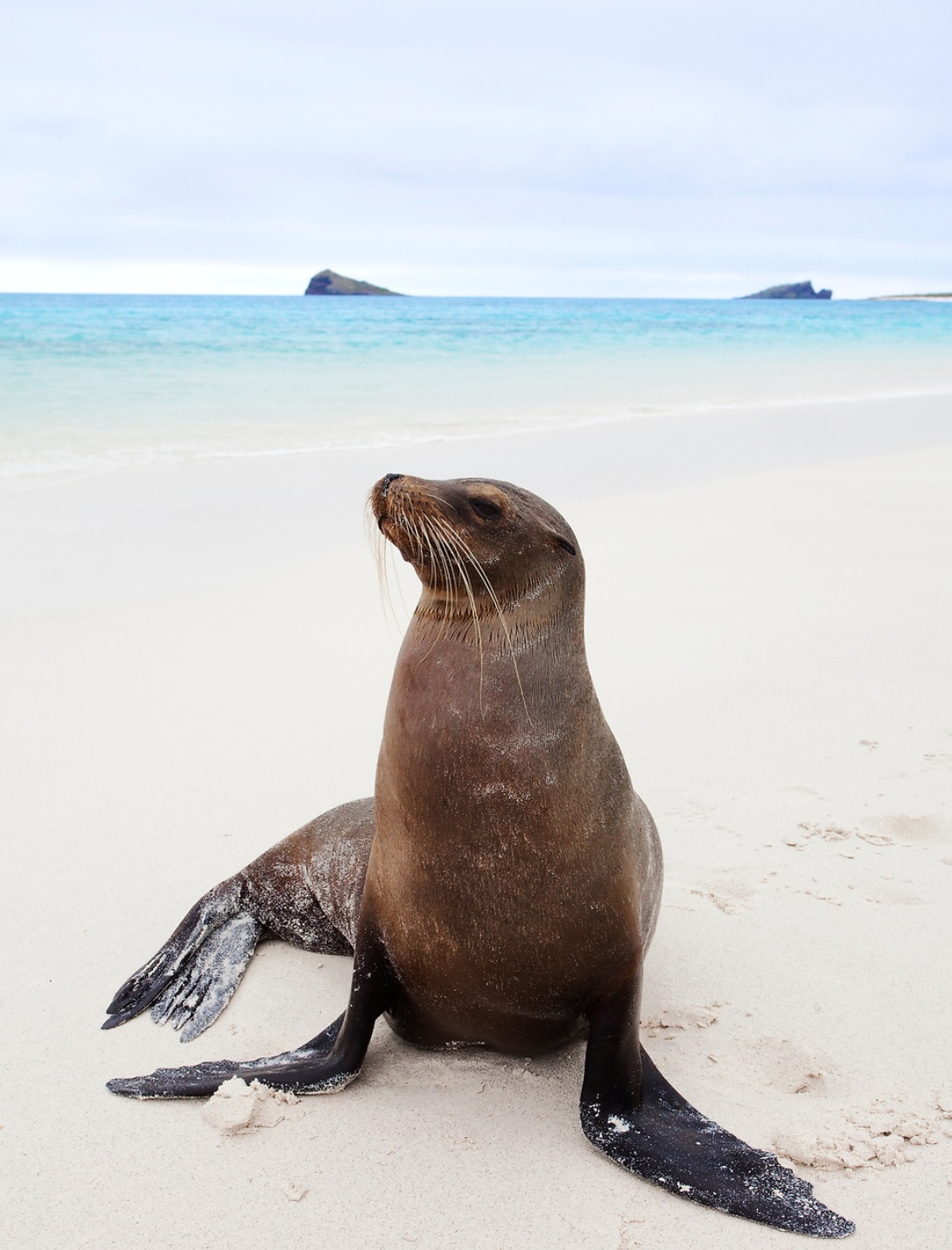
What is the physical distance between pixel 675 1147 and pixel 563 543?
1264mm

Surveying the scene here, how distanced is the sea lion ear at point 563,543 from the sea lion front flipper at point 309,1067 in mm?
1010

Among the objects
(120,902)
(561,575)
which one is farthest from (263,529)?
(561,575)

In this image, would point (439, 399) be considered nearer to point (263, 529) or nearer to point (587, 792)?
point (263, 529)

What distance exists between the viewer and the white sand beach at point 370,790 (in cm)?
241

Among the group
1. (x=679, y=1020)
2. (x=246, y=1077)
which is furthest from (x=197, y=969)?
(x=679, y=1020)

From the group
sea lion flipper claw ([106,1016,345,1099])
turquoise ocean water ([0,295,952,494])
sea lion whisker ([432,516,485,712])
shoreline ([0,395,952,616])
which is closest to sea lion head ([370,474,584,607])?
sea lion whisker ([432,516,485,712])

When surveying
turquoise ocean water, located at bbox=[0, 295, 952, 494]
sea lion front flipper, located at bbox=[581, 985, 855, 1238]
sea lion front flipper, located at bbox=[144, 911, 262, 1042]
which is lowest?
sea lion front flipper, located at bbox=[144, 911, 262, 1042]

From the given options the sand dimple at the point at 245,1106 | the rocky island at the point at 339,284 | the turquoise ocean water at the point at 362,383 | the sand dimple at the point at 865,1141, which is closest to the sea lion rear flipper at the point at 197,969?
the sand dimple at the point at 245,1106

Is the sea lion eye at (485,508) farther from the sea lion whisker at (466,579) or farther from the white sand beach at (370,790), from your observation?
the white sand beach at (370,790)

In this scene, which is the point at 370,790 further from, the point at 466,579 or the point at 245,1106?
the point at 466,579

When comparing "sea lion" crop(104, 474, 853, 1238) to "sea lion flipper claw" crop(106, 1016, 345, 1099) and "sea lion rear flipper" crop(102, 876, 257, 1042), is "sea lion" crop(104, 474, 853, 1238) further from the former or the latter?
"sea lion rear flipper" crop(102, 876, 257, 1042)

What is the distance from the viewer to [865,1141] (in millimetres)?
2492

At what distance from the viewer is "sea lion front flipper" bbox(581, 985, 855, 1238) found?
231 cm

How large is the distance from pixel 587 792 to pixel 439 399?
614 inches
